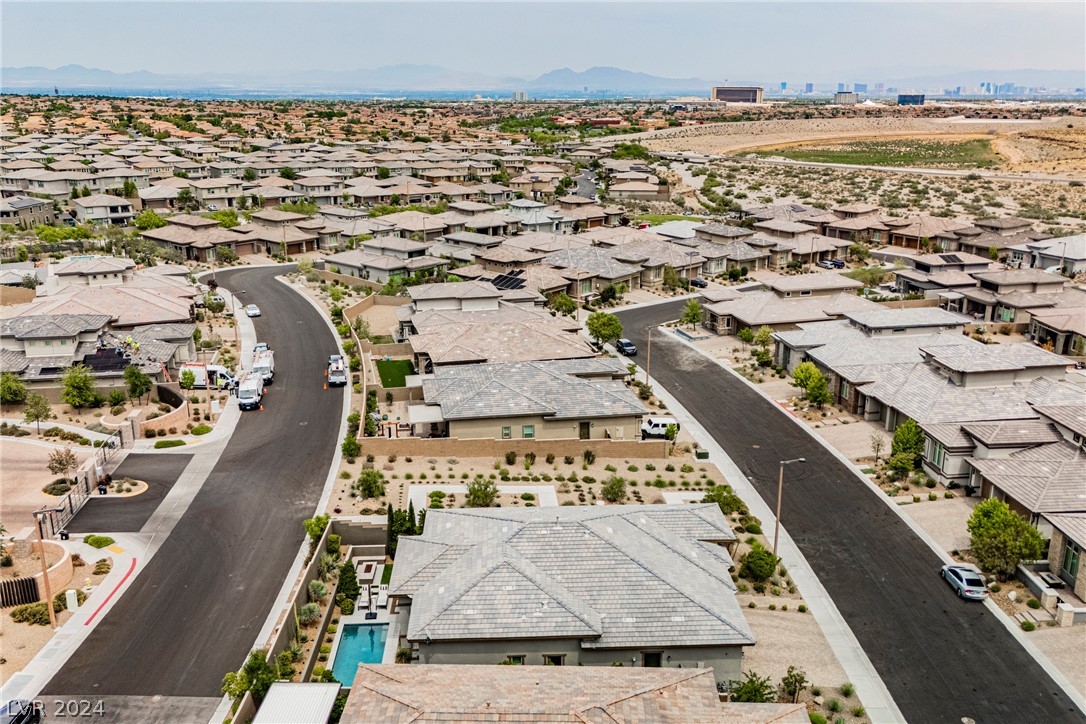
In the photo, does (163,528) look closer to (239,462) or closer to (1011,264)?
(239,462)

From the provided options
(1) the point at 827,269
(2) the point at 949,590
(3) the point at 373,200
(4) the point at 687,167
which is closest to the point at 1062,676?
(2) the point at 949,590

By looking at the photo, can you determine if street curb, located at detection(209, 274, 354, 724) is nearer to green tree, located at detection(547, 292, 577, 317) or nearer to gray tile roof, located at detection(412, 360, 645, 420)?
gray tile roof, located at detection(412, 360, 645, 420)

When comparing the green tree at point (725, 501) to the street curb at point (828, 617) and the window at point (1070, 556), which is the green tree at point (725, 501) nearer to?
the street curb at point (828, 617)

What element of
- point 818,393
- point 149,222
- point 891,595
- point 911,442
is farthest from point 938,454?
point 149,222

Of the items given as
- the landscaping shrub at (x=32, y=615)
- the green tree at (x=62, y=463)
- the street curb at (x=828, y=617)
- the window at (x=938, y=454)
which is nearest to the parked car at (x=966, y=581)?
the street curb at (x=828, y=617)

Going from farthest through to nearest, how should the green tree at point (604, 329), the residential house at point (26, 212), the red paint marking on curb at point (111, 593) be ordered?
1. the residential house at point (26, 212)
2. the green tree at point (604, 329)
3. the red paint marking on curb at point (111, 593)

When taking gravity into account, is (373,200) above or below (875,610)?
above

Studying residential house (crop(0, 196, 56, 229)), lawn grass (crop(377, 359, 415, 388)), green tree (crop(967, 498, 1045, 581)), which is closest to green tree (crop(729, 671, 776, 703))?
green tree (crop(967, 498, 1045, 581))
